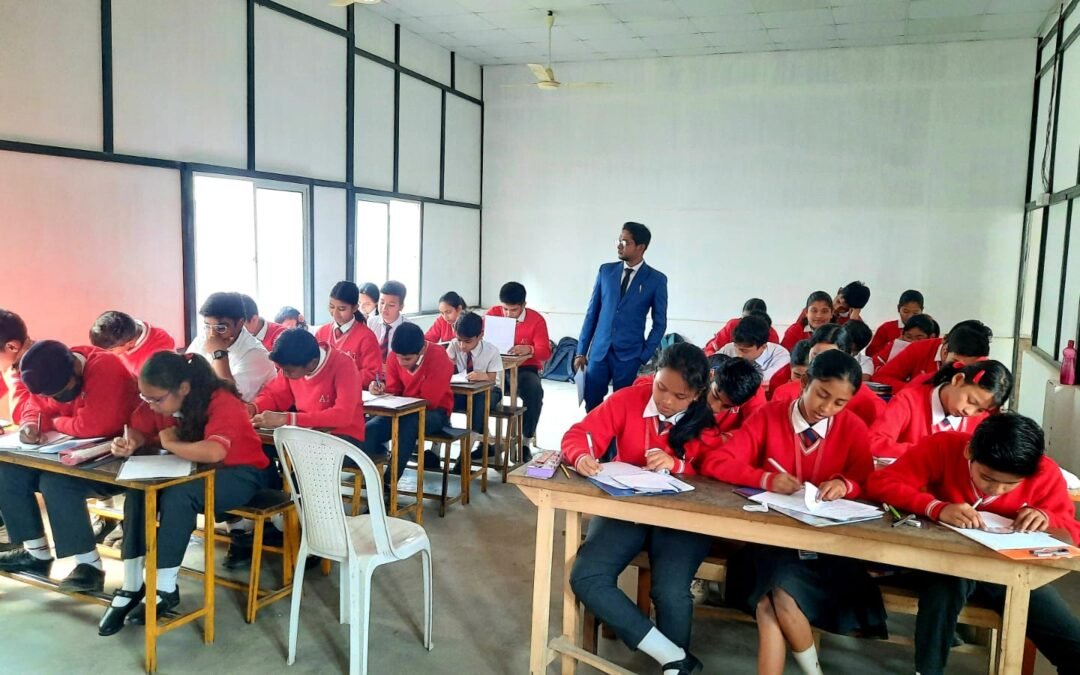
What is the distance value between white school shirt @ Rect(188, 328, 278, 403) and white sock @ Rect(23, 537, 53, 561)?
1054mm

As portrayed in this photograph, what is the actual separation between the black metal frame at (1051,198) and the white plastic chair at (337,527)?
4632 mm

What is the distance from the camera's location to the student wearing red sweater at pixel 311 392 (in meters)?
3.28

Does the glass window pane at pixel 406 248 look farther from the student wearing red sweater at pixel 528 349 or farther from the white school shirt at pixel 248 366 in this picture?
the white school shirt at pixel 248 366

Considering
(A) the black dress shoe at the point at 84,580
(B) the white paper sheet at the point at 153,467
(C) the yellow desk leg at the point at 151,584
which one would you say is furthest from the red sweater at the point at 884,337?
(A) the black dress shoe at the point at 84,580

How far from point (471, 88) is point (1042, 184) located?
602 centimetres

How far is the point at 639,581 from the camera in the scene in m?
2.59

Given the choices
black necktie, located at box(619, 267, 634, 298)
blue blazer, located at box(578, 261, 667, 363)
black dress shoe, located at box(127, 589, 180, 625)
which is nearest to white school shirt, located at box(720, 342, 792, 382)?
blue blazer, located at box(578, 261, 667, 363)

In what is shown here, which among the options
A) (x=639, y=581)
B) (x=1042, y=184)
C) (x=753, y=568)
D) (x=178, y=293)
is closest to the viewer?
(x=753, y=568)

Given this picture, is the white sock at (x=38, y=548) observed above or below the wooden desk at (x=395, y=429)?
below

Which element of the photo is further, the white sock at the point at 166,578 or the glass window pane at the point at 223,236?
the glass window pane at the point at 223,236

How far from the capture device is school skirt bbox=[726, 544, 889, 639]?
2.21 meters

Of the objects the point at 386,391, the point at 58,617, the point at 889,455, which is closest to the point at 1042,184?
the point at 889,455

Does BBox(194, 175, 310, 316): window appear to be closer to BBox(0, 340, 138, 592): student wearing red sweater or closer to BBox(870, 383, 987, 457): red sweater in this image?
BBox(0, 340, 138, 592): student wearing red sweater

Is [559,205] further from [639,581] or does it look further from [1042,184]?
[639,581]
